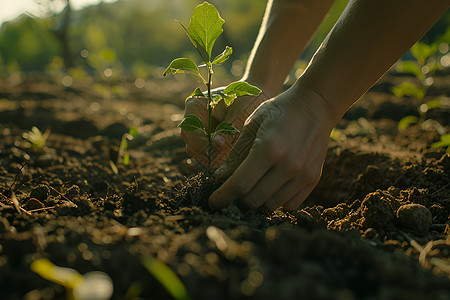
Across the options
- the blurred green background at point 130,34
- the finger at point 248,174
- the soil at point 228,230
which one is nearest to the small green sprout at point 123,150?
the soil at point 228,230

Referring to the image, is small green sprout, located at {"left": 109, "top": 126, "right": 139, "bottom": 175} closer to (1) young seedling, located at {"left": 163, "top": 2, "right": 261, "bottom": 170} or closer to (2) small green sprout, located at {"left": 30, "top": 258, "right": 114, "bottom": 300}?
(1) young seedling, located at {"left": 163, "top": 2, "right": 261, "bottom": 170}

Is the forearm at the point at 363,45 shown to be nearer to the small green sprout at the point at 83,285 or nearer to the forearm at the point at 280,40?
the forearm at the point at 280,40

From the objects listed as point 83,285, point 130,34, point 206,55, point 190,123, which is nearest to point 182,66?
point 206,55

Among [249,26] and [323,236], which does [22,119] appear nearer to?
[323,236]

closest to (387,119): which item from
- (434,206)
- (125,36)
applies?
(434,206)

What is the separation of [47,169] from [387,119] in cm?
358

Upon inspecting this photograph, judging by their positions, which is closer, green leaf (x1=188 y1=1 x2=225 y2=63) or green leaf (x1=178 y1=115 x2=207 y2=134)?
green leaf (x1=188 y1=1 x2=225 y2=63)

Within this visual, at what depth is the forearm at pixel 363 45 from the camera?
3.56 ft

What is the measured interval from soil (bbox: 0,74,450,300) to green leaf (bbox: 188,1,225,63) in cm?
60

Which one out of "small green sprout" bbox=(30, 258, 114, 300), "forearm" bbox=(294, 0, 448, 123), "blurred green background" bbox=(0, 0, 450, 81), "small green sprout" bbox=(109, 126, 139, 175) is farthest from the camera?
"blurred green background" bbox=(0, 0, 450, 81)

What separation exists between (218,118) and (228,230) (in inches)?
31.4

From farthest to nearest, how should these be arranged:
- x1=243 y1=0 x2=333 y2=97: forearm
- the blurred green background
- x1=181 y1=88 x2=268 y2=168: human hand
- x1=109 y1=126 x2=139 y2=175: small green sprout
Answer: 1. the blurred green background
2. x1=109 y1=126 x2=139 y2=175: small green sprout
3. x1=243 y1=0 x2=333 y2=97: forearm
4. x1=181 y1=88 x2=268 y2=168: human hand

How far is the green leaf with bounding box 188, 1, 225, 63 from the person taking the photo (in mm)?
1131

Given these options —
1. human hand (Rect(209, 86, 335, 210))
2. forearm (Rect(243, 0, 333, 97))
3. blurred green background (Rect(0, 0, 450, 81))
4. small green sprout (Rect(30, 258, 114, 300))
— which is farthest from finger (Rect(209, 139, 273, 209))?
blurred green background (Rect(0, 0, 450, 81))
